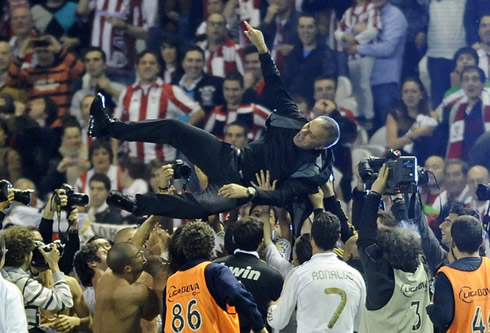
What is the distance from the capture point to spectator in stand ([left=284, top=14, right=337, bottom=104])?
11406mm

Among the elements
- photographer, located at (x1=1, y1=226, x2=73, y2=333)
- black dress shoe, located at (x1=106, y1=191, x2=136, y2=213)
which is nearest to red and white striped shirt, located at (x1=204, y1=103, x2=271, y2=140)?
black dress shoe, located at (x1=106, y1=191, x2=136, y2=213)

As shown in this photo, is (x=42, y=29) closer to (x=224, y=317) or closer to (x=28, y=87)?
(x=28, y=87)

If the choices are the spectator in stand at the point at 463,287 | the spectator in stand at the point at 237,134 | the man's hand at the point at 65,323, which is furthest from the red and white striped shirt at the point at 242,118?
the spectator in stand at the point at 463,287

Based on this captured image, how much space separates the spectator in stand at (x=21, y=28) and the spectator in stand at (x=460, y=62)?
5.02 meters

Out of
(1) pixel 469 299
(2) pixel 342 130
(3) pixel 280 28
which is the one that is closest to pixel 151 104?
(3) pixel 280 28

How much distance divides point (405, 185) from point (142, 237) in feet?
5.75

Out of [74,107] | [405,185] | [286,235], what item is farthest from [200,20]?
[405,185]

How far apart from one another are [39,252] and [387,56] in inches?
227

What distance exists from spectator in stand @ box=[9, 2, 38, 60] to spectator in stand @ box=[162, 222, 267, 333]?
7.59m

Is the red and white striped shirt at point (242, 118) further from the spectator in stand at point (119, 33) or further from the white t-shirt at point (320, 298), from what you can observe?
the white t-shirt at point (320, 298)

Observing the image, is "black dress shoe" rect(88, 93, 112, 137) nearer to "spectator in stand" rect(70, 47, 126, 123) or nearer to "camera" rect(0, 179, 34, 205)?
"camera" rect(0, 179, 34, 205)

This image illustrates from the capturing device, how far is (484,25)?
11070 mm

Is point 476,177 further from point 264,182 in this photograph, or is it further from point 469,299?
point 469,299

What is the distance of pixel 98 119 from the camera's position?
284 inches
